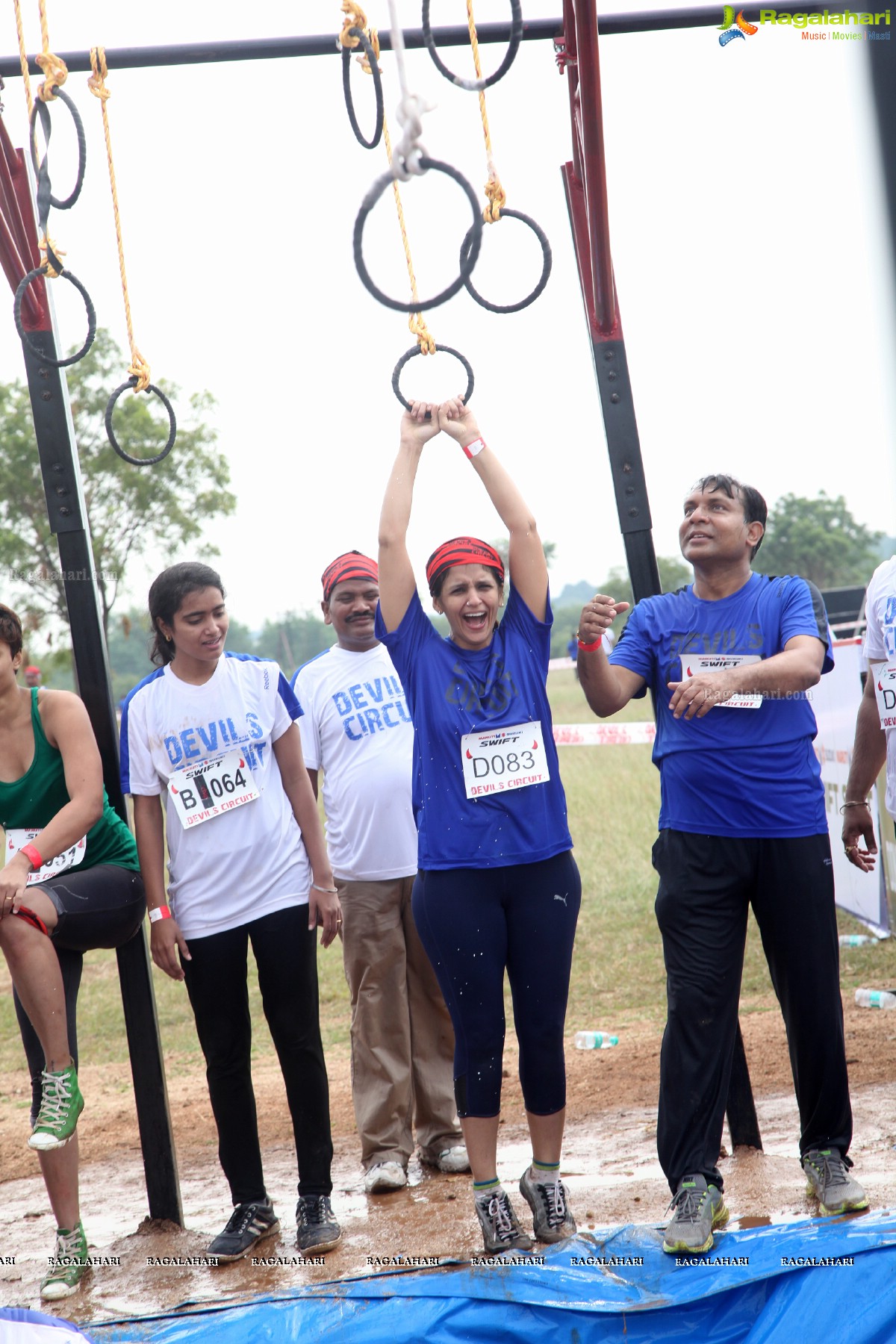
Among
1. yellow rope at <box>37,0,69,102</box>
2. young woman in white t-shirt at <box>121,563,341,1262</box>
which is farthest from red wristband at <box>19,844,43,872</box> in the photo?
yellow rope at <box>37,0,69,102</box>

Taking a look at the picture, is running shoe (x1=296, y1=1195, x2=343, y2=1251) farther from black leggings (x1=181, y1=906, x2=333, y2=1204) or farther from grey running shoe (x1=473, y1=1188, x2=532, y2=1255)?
grey running shoe (x1=473, y1=1188, x2=532, y2=1255)

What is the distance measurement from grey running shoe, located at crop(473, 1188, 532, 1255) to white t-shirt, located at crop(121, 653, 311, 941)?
0.93 m

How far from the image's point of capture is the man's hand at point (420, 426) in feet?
9.83

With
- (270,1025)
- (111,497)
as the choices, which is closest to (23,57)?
(270,1025)

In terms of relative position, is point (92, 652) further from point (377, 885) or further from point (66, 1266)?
point (66, 1266)

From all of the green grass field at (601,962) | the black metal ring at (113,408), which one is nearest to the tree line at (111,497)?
the green grass field at (601,962)

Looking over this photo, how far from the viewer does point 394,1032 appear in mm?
3697

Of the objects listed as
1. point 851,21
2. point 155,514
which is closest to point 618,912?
point 851,21

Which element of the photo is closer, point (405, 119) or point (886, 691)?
point (405, 119)

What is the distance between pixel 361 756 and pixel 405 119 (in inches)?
90.2

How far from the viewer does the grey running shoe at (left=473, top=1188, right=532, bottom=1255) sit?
2811 mm

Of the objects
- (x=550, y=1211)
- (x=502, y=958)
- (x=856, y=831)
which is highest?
(x=856, y=831)

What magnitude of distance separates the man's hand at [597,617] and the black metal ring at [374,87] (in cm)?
126

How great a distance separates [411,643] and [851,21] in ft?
5.42
